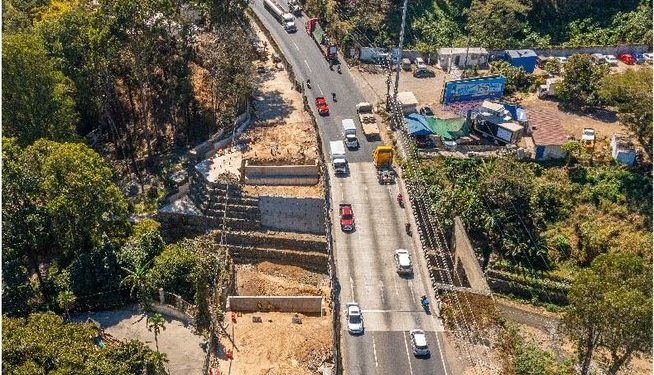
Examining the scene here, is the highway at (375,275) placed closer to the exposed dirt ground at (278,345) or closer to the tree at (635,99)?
the exposed dirt ground at (278,345)

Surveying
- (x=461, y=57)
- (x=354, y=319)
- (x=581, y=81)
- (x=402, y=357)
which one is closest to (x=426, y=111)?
(x=461, y=57)

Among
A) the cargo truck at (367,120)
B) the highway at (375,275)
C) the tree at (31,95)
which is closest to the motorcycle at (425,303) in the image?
the highway at (375,275)

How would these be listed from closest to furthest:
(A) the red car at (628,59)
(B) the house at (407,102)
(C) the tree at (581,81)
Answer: (B) the house at (407,102)
(C) the tree at (581,81)
(A) the red car at (628,59)

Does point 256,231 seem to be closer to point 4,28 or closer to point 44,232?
point 44,232

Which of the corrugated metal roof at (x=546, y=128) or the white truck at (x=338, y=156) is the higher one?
the corrugated metal roof at (x=546, y=128)

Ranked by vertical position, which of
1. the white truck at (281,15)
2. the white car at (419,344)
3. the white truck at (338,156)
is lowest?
the white car at (419,344)

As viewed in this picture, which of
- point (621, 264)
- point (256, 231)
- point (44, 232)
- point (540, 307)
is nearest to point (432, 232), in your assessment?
point (540, 307)
